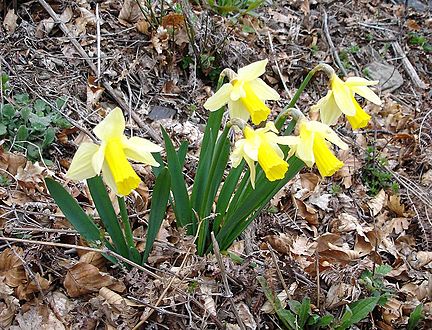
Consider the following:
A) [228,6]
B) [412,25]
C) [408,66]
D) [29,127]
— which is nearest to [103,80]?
[29,127]

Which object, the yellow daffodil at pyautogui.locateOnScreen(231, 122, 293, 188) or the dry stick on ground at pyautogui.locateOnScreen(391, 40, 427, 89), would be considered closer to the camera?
the yellow daffodil at pyautogui.locateOnScreen(231, 122, 293, 188)

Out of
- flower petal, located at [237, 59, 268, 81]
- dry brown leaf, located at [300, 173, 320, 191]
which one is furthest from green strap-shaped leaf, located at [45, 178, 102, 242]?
dry brown leaf, located at [300, 173, 320, 191]

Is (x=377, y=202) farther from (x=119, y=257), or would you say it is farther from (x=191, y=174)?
(x=119, y=257)

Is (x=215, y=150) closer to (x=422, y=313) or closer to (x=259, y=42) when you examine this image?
(x=422, y=313)

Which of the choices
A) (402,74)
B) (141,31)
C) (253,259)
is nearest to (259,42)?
(141,31)

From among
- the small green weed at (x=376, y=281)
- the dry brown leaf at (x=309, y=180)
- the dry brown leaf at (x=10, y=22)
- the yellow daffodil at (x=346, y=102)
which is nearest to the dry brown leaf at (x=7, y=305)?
the yellow daffodil at (x=346, y=102)

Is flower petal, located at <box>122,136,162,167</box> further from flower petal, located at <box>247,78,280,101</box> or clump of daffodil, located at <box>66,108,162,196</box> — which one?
flower petal, located at <box>247,78,280,101</box>
